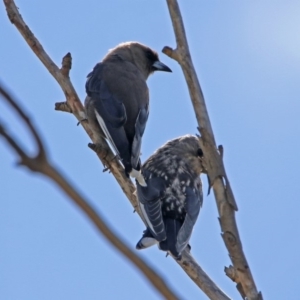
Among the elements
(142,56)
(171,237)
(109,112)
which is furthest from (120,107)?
(142,56)

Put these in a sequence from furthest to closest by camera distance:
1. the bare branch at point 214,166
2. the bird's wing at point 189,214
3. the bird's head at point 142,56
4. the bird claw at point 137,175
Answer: the bird's head at point 142,56, the bird claw at point 137,175, the bird's wing at point 189,214, the bare branch at point 214,166

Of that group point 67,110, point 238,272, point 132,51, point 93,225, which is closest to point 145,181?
point 67,110

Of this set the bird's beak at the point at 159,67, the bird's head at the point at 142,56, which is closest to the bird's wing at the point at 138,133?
the bird's head at the point at 142,56

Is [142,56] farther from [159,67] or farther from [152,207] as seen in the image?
[152,207]

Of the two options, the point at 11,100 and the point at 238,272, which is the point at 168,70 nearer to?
the point at 238,272

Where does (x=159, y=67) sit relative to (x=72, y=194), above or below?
above

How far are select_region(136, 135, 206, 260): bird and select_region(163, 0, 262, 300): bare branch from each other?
2.50 meters

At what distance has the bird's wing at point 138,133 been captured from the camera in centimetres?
595

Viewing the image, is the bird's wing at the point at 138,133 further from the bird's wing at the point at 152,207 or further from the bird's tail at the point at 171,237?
the bird's tail at the point at 171,237

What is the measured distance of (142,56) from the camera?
27.3 feet

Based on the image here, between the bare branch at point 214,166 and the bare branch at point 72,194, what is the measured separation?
1693mm

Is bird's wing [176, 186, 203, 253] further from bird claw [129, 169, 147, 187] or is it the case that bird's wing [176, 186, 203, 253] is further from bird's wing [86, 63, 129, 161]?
bird's wing [86, 63, 129, 161]

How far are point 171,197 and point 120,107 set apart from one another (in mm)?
1095

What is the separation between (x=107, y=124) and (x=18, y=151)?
18.7 ft
